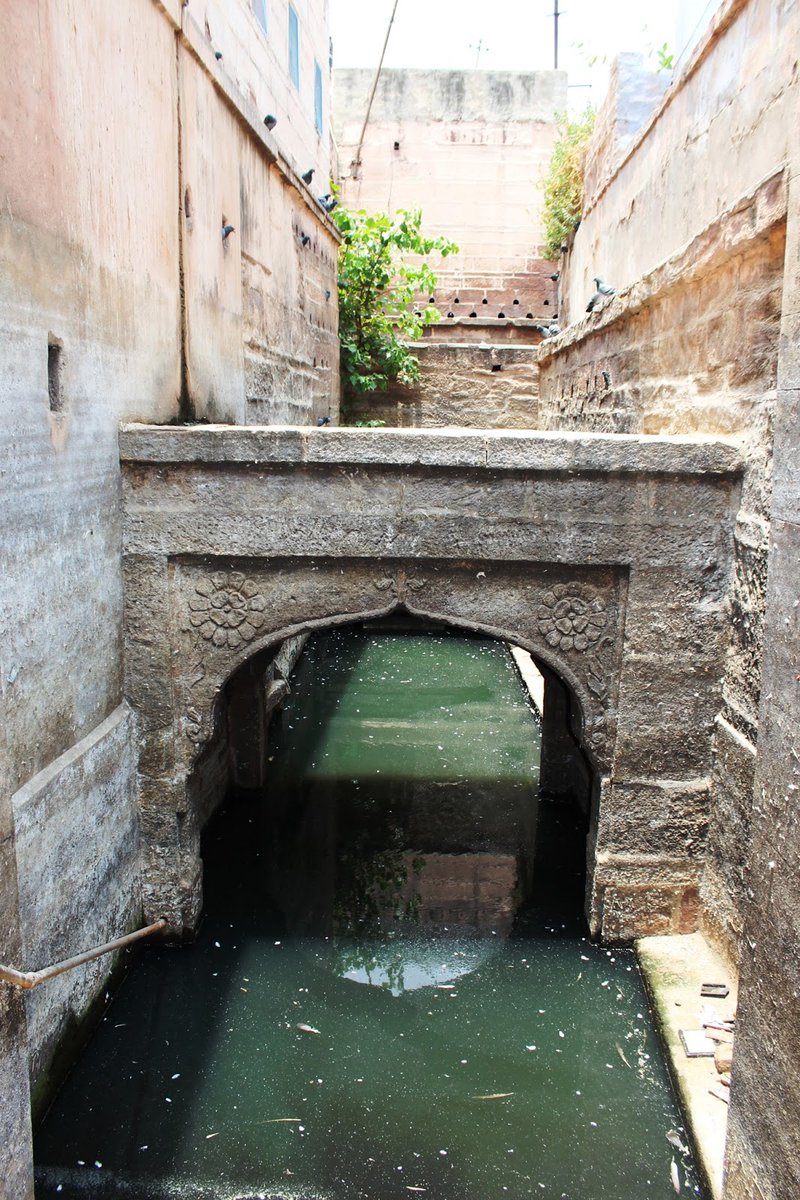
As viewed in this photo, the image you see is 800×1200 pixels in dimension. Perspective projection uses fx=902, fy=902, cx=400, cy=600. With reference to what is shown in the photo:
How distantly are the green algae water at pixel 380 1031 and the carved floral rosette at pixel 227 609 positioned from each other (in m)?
1.60

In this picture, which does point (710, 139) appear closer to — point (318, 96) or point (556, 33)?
point (318, 96)

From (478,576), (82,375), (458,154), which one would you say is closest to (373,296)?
(458,154)

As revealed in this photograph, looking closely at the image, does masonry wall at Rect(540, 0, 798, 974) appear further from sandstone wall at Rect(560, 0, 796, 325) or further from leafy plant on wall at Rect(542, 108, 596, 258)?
leafy plant on wall at Rect(542, 108, 596, 258)

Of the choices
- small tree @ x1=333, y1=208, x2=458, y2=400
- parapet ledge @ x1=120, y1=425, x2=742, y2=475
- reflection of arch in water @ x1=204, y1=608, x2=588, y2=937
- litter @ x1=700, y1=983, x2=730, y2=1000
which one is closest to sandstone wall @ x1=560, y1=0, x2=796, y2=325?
parapet ledge @ x1=120, y1=425, x2=742, y2=475

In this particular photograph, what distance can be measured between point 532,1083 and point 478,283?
1053cm

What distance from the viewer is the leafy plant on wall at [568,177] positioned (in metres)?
9.01

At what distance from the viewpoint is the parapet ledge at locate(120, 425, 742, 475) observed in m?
3.87

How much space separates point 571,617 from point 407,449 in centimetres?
108

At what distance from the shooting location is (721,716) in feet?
13.5

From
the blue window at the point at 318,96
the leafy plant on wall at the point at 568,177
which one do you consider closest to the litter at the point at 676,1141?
the leafy plant on wall at the point at 568,177

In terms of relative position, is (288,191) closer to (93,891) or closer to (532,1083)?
(93,891)

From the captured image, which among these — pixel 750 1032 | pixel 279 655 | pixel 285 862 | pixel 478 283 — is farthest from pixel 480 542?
pixel 478 283

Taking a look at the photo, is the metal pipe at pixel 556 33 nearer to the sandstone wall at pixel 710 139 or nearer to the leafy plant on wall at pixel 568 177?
the leafy plant on wall at pixel 568 177

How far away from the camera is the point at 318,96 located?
9.38m
